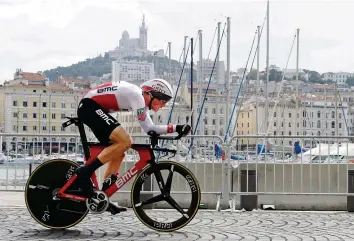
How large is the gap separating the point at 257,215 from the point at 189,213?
233cm

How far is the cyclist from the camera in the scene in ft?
23.9

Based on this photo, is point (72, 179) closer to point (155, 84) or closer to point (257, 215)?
point (155, 84)

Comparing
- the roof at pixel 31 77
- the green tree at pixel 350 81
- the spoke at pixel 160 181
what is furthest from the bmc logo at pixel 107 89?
the green tree at pixel 350 81

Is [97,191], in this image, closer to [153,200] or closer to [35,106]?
[153,200]

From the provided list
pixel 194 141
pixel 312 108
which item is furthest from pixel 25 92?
pixel 194 141

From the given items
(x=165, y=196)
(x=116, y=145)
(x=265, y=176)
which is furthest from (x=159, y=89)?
(x=265, y=176)

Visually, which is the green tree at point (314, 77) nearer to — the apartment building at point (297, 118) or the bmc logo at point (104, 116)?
the apartment building at point (297, 118)

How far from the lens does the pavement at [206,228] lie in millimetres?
7203

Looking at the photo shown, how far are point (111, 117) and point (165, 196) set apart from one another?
97cm

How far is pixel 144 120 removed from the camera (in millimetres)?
7293

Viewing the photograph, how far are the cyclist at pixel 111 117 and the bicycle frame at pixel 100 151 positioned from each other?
6cm

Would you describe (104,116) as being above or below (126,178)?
above

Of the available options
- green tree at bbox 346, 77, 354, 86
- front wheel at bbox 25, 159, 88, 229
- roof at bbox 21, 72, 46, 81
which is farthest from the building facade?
front wheel at bbox 25, 159, 88, 229

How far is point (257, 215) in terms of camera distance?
965cm
